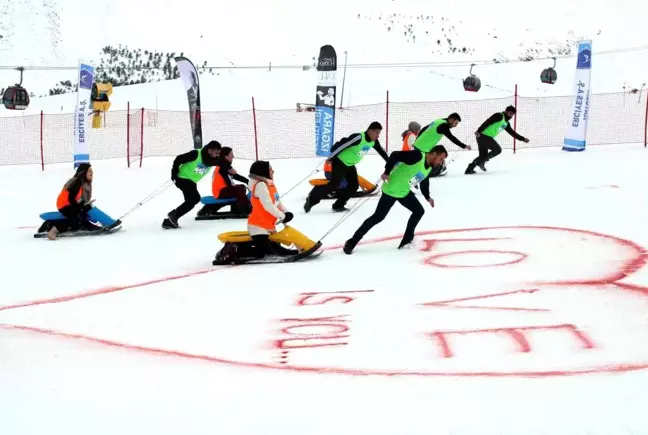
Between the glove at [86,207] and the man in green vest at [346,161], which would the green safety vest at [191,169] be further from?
the man in green vest at [346,161]

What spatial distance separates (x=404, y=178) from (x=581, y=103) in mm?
12051

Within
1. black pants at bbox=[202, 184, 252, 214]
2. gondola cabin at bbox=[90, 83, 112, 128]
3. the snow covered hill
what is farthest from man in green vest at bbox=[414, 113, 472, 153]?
the snow covered hill

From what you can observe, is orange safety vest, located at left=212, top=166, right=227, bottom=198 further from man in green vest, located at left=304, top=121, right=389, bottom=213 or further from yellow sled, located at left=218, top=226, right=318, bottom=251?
yellow sled, located at left=218, top=226, right=318, bottom=251

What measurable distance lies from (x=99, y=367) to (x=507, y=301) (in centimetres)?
349

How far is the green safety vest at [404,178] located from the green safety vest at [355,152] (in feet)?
9.58

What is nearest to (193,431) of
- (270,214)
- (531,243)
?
(270,214)

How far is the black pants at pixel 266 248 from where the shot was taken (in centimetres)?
962

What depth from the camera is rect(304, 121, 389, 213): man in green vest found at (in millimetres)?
12719

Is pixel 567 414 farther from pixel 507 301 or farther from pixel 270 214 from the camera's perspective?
pixel 270 214

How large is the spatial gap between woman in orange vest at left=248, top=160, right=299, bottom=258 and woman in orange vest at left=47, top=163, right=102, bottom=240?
3427 millimetres

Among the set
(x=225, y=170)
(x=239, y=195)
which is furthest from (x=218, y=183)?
(x=239, y=195)

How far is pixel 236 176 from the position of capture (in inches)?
503

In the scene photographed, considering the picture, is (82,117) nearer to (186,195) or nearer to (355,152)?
(186,195)

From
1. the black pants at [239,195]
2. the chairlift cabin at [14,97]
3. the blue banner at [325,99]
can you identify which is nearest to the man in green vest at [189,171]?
the black pants at [239,195]
